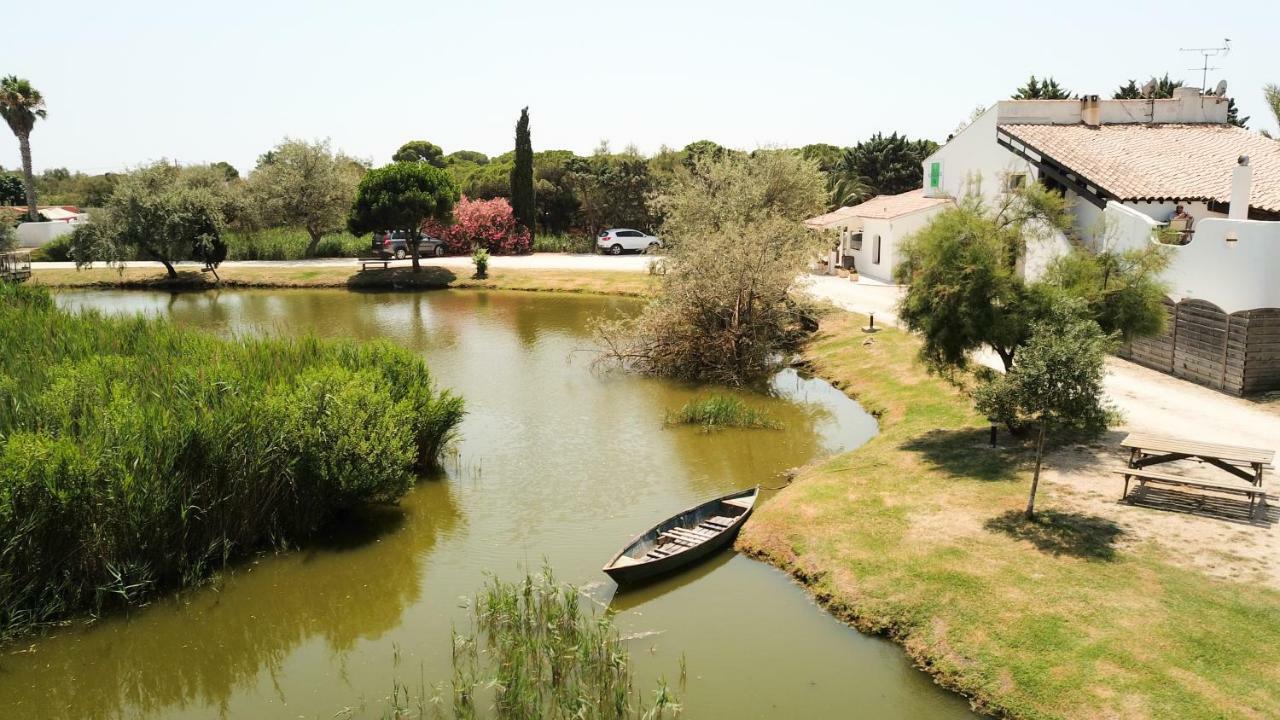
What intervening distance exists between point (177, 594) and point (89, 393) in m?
4.20

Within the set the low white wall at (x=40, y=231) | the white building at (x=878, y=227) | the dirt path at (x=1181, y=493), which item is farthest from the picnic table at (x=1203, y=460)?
the low white wall at (x=40, y=231)

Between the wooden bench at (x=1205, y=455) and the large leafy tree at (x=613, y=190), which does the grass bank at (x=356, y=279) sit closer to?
the large leafy tree at (x=613, y=190)

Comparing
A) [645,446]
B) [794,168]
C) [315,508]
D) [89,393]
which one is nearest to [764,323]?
[645,446]

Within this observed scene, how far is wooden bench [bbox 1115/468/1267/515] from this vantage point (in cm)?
1429

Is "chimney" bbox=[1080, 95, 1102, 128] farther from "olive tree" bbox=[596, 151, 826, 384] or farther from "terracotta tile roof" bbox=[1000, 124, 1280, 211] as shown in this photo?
"olive tree" bbox=[596, 151, 826, 384]

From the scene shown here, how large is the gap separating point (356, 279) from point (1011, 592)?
142 ft

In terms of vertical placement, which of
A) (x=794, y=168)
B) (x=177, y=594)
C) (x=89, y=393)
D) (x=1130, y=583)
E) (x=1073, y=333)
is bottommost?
(x=177, y=594)

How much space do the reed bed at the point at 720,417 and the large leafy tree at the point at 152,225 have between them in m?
36.1

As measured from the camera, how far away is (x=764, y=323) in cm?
2819

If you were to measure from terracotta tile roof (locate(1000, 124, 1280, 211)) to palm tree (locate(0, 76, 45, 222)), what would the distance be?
7477 centimetres

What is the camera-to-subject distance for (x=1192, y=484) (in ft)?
47.5

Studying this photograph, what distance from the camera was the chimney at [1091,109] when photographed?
33812mm

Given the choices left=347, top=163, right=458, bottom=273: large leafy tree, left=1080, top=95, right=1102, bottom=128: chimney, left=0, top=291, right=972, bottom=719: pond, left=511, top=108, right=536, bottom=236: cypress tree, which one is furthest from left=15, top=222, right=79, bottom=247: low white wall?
left=1080, top=95, right=1102, bottom=128: chimney

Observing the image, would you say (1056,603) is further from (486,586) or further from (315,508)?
(315,508)
